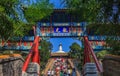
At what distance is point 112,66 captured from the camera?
8547 mm

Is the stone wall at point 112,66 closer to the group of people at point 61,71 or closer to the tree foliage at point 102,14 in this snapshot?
the tree foliage at point 102,14

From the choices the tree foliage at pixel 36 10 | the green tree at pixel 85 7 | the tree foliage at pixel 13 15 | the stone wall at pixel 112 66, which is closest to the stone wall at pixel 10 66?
the tree foliage at pixel 13 15

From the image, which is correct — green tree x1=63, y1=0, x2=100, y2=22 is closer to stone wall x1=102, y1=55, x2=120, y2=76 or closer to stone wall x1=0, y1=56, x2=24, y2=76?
stone wall x1=102, y1=55, x2=120, y2=76

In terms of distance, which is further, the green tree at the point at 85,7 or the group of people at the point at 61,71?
the group of people at the point at 61,71

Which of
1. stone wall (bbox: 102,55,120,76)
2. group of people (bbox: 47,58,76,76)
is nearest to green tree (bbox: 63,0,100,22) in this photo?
stone wall (bbox: 102,55,120,76)

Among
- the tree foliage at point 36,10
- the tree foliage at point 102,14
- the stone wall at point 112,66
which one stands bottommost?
the stone wall at point 112,66

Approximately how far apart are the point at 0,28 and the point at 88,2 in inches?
79.2

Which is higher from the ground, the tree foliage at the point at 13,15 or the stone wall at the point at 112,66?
the tree foliage at the point at 13,15

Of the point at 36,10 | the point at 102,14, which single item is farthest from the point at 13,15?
the point at 36,10

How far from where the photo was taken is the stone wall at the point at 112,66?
779 centimetres

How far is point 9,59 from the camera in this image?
823cm

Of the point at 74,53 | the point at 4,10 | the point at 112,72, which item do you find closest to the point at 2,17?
the point at 4,10

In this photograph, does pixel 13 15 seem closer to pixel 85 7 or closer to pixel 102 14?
pixel 85 7

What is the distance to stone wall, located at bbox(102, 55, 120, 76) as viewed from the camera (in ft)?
25.5
